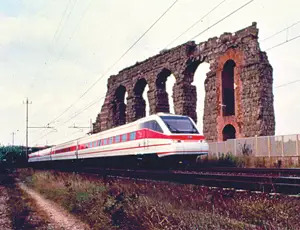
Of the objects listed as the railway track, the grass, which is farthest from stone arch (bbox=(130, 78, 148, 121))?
the grass

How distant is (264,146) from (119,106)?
79.4ft

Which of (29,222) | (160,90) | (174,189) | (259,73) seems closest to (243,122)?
(259,73)

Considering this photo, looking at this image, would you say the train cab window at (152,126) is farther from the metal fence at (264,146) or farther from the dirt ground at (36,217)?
the metal fence at (264,146)

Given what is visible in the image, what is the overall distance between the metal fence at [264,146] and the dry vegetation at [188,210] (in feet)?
49.7

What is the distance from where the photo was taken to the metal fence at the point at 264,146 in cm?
2433

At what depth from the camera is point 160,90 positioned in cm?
3756

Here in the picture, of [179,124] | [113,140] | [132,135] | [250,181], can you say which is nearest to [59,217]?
[250,181]

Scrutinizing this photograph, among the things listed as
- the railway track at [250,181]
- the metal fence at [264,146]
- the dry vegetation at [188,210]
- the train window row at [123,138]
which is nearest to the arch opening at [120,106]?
the train window row at [123,138]

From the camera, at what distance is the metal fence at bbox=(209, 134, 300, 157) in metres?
24.3

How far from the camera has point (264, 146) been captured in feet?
84.6

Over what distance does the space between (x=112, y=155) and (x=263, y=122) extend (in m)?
11.1

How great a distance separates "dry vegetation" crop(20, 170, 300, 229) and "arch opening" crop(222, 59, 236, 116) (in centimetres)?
2162

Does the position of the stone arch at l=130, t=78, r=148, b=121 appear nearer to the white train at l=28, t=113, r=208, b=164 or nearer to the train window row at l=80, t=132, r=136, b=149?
the train window row at l=80, t=132, r=136, b=149

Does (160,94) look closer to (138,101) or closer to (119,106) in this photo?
(138,101)
